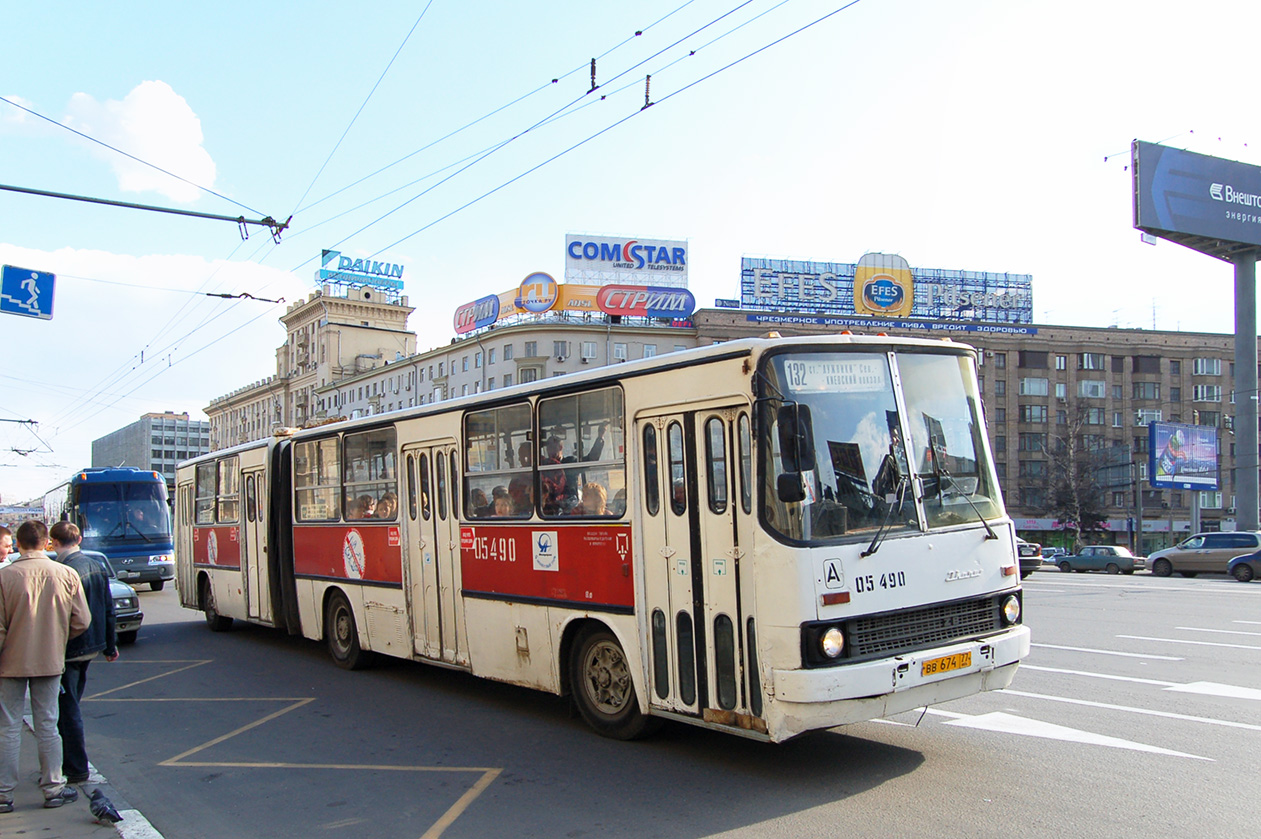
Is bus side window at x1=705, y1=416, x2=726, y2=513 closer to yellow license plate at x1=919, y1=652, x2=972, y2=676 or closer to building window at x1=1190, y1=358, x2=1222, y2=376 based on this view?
yellow license plate at x1=919, y1=652, x2=972, y2=676

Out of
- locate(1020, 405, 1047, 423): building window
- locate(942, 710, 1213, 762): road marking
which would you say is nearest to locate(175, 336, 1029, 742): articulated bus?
locate(942, 710, 1213, 762): road marking

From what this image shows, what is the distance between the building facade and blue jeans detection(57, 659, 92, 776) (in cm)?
5224

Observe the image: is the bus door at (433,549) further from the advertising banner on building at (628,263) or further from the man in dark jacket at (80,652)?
the advertising banner on building at (628,263)

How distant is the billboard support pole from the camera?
46812 mm

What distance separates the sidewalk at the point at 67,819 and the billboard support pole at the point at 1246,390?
51.4 metres

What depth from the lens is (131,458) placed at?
6147 centimetres

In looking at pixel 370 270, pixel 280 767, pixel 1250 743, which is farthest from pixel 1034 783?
pixel 370 270

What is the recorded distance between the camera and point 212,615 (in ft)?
56.2

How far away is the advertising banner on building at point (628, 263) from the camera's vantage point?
67.9 m

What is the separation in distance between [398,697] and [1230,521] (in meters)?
79.5

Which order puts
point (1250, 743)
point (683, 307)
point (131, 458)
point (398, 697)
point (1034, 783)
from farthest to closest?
point (683, 307)
point (131, 458)
point (398, 697)
point (1250, 743)
point (1034, 783)

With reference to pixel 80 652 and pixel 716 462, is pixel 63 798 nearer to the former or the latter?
pixel 80 652

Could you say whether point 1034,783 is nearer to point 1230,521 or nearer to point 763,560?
point 763,560

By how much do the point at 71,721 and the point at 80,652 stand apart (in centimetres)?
53
